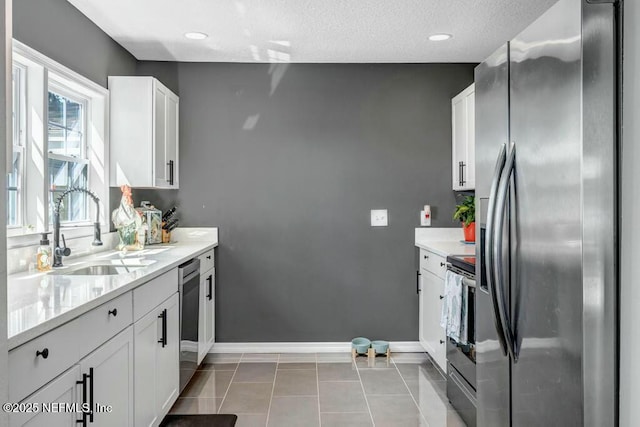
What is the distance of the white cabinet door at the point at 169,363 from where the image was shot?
102 inches

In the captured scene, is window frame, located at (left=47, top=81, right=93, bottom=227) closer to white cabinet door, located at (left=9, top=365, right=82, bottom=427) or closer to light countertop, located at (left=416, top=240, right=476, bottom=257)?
white cabinet door, located at (left=9, top=365, right=82, bottom=427)

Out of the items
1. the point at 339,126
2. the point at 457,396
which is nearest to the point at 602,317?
the point at 457,396

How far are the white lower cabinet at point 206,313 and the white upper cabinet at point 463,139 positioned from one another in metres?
2.14

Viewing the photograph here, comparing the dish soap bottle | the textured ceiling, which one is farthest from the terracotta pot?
the dish soap bottle

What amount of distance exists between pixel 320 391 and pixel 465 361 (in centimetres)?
104

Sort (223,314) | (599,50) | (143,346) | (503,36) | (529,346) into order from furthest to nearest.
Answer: (223,314)
(503,36)
(143,346)
(529,346)
(599,50)

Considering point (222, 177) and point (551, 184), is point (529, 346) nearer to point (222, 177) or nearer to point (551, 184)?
point (551, 184)

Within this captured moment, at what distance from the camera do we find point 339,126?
13.7 feet

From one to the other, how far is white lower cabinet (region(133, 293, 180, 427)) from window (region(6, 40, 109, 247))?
785 millimetres

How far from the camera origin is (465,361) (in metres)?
2.76

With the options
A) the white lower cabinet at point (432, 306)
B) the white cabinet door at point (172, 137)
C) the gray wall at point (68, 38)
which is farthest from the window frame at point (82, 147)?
the white lower cabinet at point (432, 306)

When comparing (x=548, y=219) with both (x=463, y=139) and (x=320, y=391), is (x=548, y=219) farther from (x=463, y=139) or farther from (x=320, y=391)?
(x=463, y=139)

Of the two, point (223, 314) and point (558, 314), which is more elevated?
point (558, 314)

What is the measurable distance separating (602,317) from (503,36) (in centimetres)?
280
